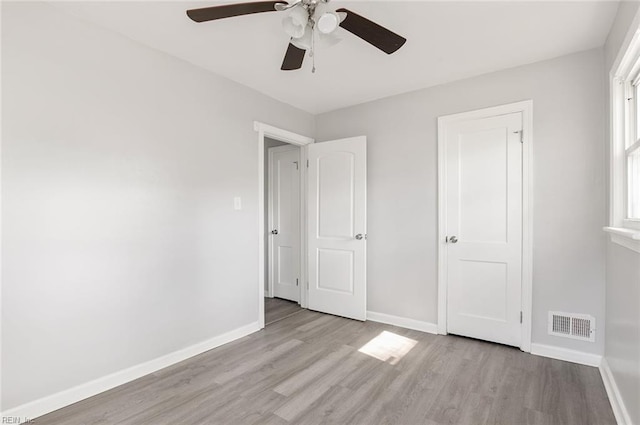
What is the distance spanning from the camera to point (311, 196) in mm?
3926

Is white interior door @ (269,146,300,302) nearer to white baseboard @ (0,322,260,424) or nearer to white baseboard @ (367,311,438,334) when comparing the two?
white baseboard @ (367,311,438,334)

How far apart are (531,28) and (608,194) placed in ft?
4.27

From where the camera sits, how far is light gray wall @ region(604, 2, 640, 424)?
1589 mm

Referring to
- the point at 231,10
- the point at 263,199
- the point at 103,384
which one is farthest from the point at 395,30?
the point at 103,384

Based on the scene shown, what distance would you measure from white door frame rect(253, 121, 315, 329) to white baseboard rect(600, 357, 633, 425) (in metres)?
2.75

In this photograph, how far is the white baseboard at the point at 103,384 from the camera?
1834 mm

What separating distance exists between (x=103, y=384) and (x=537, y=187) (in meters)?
3.59

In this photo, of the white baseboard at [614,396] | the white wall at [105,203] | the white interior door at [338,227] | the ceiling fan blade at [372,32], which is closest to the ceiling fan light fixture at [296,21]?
the ceiling fan blade at [372,32]

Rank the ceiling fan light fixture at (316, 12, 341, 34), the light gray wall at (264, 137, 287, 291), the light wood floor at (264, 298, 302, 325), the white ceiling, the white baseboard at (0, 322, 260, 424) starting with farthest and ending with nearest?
the light gray wall at (264, 137, 287, 291) < the light wood floor at (264, 298, 302, 325) < the white ceiling < the white baseboard at (0, 322, 260, 424) < the ceiling fan light fixture at (316, 12, 341, 34)

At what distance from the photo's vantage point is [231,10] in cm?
158

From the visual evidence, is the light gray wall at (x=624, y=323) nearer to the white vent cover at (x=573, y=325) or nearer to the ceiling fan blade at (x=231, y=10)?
the white vent cover at (x=573, y=325)

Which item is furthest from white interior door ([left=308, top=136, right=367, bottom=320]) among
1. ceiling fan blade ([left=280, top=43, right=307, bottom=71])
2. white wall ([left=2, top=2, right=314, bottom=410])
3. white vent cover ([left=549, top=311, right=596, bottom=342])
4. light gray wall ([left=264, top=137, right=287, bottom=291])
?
white vent cover ([left=549, top=311, right=596, bottom=342])

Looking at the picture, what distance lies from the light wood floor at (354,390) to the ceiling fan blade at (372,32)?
2.17 m

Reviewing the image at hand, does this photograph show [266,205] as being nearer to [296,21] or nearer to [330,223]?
[330,223]
